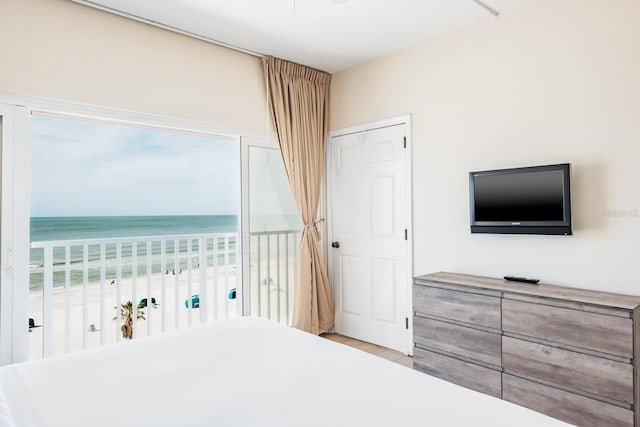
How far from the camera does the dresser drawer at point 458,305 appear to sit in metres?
2.40

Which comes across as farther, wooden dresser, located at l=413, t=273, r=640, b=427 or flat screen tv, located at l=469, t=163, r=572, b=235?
flat screen tv, located at l=469, t=163, r=572, b=235

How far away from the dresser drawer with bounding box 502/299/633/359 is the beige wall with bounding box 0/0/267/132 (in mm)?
2608

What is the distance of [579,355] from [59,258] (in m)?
9.05

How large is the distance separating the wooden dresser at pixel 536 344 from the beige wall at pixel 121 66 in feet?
7.51

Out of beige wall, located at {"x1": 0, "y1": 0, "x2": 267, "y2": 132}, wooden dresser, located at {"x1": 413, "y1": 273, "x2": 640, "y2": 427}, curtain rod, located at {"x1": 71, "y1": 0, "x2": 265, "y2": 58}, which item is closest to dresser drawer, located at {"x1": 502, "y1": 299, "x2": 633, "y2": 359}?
wooden dresser, located at {"x1": 413, "y1": 273, "x2": 640, "y2": 427}

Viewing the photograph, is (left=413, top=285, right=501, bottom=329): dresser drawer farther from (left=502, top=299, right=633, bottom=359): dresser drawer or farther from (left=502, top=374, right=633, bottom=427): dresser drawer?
(left=502, top=374, right=633, bottom=427): dresser drawer

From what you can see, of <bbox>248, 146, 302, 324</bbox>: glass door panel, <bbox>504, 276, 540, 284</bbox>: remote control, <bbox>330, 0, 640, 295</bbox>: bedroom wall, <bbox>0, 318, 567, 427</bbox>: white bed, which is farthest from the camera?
<bbox>248, 146, 302, 324</bbox>: glass door panel

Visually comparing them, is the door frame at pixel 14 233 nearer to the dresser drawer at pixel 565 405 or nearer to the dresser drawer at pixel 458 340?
the dresser drawer at pixel 458 340

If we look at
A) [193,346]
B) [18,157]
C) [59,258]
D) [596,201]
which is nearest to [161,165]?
[59,258]

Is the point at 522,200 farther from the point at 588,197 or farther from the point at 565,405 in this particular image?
the point at 565,405

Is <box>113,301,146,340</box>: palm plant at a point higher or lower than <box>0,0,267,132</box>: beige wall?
lower

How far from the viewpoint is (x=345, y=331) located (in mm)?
3914

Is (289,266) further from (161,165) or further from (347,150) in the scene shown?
(161,165)

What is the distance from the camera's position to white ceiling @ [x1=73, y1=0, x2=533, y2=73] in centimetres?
259
